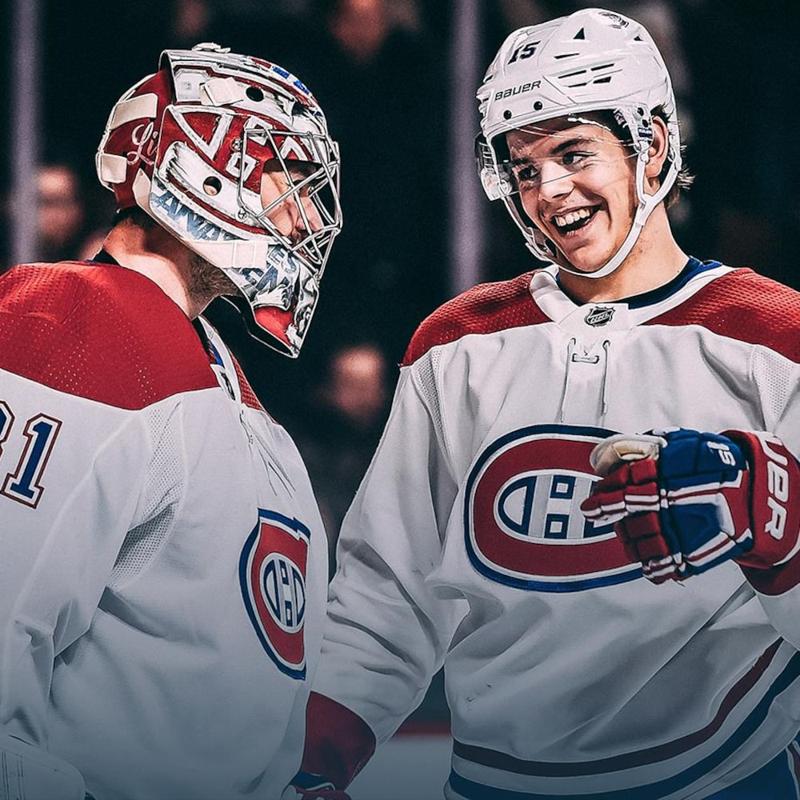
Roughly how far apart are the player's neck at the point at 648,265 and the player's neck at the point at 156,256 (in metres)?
0.65

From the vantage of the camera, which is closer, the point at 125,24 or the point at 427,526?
the point at 427,526

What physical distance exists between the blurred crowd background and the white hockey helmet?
0.53ft

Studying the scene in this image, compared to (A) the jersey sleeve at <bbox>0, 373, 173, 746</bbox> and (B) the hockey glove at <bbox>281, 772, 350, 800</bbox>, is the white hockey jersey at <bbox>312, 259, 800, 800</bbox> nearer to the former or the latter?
(B) the hockey glove at <bbox>281, 772, 350, 800</bbox>

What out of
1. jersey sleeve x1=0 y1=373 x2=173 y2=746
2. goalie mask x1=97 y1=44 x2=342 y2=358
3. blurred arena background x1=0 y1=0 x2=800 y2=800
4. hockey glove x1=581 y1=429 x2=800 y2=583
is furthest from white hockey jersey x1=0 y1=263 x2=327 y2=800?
hockey glove x1=581 y1=429 x2=800 y2=583

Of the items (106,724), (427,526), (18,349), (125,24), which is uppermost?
(125,24)

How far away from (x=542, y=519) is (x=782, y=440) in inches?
14.7

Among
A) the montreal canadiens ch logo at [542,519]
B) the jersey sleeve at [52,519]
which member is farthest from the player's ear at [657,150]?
the jersey sleeve at [52,519]

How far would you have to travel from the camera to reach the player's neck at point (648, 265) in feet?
6.74

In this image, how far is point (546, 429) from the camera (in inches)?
80.2

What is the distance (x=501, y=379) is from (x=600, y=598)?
0.38 m

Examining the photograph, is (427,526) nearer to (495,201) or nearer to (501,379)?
(501,379)

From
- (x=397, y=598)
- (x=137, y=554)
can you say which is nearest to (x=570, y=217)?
(x=397, y=598)

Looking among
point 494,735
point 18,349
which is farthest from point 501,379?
point 18,349

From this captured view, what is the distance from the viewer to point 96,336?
5.84ft
